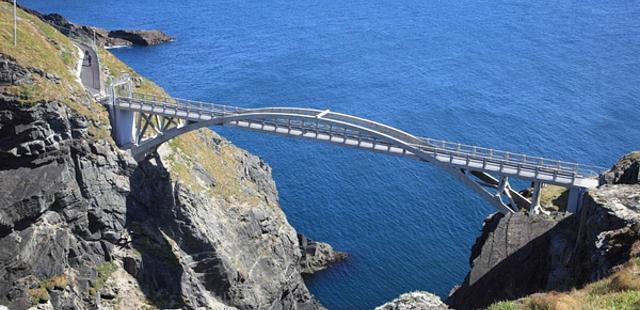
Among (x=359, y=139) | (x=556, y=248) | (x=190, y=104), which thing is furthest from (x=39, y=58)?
(x=556, y=248)

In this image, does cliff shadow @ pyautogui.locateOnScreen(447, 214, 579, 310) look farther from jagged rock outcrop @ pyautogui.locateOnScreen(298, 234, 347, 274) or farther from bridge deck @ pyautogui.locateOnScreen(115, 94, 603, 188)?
jagged rock outcrop @ pyautogui.locateOnScreen(298, 234, 347, 274)

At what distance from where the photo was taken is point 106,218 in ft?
195

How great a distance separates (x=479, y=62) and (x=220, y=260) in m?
85.6

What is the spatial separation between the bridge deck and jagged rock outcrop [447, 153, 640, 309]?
6.52 metres

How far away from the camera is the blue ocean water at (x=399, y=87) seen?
81.7 meters

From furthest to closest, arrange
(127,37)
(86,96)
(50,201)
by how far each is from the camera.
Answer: (127,37) → (86,96) → (50,201)

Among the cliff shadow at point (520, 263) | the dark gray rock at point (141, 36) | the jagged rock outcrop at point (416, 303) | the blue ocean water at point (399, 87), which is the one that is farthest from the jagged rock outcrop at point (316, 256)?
the dark gray rock at point (141, 36)

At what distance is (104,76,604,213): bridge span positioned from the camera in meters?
53.7

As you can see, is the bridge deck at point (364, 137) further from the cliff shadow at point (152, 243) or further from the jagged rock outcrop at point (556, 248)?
the cliff shadow at point (152, 243)

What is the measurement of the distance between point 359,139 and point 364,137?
24.6 inches

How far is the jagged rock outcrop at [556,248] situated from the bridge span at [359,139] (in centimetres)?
708

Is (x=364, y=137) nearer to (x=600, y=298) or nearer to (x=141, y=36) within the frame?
(x=600, y=298)

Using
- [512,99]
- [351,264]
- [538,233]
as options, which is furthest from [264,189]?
[512,99]

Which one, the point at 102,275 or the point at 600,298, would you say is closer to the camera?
the point at 600,298
